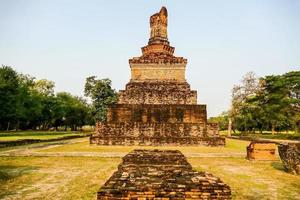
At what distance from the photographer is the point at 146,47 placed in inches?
1062

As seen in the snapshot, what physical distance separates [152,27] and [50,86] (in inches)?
1701

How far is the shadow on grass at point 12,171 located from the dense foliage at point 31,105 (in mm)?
29152

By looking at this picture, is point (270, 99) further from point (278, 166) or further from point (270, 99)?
point (278, 166)

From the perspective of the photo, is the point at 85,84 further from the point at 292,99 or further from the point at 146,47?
the point at 292,99

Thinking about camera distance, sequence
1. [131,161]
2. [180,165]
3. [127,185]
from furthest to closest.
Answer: [131,161] < [180,165] < [127,185]

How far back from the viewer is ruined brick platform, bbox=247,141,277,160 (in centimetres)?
1268

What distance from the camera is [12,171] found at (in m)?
9.45

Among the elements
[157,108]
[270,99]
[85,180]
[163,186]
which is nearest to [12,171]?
[85,180]

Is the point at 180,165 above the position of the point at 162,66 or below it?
below

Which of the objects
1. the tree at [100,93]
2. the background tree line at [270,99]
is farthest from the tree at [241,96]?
the tree at [100,93]

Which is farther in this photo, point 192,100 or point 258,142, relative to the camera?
point 192,100

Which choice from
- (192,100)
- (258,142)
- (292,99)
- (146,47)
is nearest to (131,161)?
(258,142)

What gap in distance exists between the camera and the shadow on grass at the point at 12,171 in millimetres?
8378

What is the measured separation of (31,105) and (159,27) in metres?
29.5
